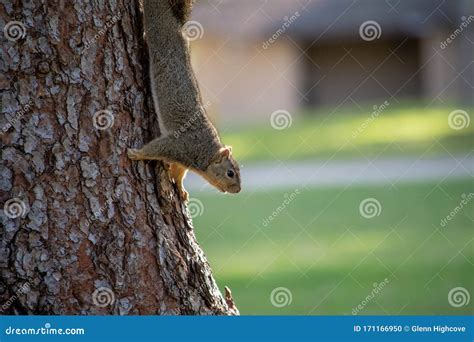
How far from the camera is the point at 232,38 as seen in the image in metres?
19.2

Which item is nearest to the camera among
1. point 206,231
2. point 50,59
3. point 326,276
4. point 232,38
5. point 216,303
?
point 50,59

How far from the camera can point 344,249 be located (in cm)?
824

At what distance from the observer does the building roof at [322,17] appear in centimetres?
1891

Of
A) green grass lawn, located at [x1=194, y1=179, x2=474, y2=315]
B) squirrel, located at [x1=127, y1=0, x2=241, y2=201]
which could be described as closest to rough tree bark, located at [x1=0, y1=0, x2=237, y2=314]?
squirrel, located at [x1=127, y1=0, x2=241, y2=201]

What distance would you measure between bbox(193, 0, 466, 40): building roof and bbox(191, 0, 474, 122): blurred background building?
23mm

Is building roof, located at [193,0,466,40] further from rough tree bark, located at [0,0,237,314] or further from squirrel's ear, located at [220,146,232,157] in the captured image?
rough tree bark, located at [0,0,237,314]

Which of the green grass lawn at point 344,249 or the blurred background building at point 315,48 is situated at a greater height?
the blurred background building at point 315,48

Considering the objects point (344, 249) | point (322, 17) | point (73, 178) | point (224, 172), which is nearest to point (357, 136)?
point (322, 17)

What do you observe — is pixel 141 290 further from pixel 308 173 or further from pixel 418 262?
pixel 308 173

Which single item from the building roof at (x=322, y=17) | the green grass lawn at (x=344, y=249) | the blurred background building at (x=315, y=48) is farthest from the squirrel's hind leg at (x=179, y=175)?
the building roof at (x=322, y=17)

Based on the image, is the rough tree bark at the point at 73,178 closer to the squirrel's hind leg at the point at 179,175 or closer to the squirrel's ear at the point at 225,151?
the squirrel's hind leg at the point at 179,175

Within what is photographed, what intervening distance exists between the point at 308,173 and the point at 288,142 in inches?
110

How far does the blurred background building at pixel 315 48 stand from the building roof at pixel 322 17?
0.9 inches

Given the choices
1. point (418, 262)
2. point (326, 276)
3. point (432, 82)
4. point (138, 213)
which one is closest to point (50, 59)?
point (138, 213)
